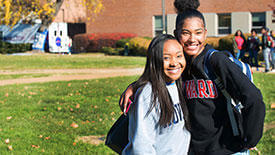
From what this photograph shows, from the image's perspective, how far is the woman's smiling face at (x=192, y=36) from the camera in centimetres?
241

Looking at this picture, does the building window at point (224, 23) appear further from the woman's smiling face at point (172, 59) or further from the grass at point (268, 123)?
the woman's smiling face at point (172, 59)

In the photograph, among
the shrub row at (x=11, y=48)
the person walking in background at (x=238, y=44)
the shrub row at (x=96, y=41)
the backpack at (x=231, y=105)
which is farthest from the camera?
the shrub row at (x=96, y=41)

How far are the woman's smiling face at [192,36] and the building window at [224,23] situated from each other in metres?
24.8

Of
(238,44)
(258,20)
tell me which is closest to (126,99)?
(238,44)

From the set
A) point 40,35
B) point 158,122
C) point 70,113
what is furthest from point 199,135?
point 40,35

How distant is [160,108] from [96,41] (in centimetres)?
2658

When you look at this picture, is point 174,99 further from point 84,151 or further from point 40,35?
point 40,35

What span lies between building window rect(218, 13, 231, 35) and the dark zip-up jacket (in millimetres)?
24885

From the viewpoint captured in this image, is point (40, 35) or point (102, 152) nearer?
point (102, 152)

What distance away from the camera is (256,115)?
2133 millimetres

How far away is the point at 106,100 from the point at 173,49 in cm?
571

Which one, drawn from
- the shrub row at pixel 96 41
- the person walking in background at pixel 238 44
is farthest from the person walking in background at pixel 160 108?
the shrub row at pixel 96 41

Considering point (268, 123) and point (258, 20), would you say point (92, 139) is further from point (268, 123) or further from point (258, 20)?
point (258, 20)

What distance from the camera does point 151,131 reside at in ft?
7.04
